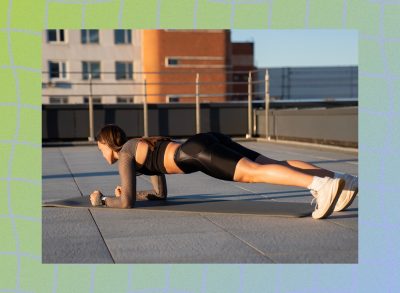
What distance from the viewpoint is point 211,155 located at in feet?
14.7

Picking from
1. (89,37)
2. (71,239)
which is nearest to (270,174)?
(71,239)

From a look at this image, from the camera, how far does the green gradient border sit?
9.88ft

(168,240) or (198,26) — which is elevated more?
(198,26)

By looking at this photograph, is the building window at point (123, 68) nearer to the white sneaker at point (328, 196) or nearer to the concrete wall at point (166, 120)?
the concrete wall at point (166, 120)

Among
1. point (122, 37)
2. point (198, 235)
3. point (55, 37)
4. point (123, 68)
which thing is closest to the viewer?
point (198, 235)

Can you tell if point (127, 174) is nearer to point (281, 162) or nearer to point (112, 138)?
point (112, 138)

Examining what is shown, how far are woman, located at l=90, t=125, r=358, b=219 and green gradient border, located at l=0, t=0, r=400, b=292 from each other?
33.3 inches

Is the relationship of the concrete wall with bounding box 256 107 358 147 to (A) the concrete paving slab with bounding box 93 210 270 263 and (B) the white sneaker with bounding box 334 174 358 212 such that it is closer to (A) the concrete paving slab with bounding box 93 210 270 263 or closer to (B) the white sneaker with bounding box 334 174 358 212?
(B) the white sneaker with bounding box 334 174 358 212

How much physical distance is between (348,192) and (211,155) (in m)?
0.97

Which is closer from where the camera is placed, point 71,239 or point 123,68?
point 71,239

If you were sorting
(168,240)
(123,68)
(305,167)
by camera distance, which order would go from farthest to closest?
1. (123,68)
2. (305,167)
3. (168,240)

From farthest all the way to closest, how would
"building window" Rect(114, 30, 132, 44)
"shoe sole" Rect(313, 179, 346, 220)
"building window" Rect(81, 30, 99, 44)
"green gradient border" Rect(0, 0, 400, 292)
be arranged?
1. "building window" Rect(114, 30, 132, 44)
2. "building window" Rect(81, 30, 99, 44)
3. "shoe sole" Rect(313, 179, 346, 220)
4. "green gradient border" Rect(0, 0, 400, 292)

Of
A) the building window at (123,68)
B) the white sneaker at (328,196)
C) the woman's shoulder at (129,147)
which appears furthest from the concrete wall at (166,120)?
the building window at (123,68)

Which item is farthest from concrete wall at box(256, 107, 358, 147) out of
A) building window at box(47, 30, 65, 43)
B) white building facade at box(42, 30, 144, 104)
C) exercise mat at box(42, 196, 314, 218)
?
building window at box(47, 30, 65, 43)
